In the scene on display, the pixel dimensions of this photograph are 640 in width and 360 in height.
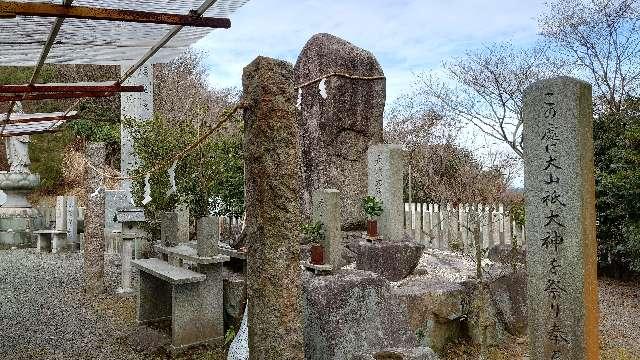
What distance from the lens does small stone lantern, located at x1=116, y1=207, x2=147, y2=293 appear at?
27.8ft

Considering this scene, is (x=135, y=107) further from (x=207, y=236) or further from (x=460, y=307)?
(x=460, y=307)

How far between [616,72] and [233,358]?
13005 mm

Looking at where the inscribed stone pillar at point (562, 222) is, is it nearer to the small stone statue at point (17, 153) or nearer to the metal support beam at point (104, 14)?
the metal support beam at point (104, 14)

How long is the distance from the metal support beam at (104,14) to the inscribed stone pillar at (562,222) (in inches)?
96.9

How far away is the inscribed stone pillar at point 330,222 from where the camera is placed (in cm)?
638

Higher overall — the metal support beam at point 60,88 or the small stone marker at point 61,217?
the metal support beam at point 60,88

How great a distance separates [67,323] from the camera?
690cm

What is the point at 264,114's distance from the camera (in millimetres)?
3084

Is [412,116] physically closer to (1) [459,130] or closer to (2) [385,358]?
(1) [459,130]

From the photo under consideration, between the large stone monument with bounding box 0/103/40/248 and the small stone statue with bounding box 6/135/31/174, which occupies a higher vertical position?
the small stone statue with bounding box 6/135/31/174

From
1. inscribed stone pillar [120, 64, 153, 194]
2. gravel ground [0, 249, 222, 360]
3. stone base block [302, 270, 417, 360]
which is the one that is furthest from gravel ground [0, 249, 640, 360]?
inscribed stone pillar [120, 64, 153, 194]

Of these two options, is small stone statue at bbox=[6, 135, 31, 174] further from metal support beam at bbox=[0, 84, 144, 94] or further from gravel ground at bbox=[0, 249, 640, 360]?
metal support beam at bbox=[0, 84, 144, 94]

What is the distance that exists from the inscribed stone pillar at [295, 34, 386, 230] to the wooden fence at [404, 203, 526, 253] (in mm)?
2592

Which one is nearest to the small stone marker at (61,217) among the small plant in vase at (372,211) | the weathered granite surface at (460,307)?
the small plant in vase at (372,211)
